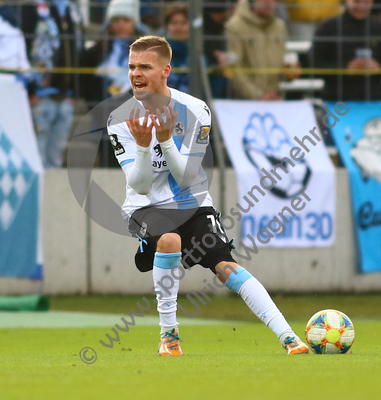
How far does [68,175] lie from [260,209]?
8.83 feet

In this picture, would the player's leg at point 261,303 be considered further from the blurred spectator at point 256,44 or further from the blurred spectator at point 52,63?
the blurred spectator at point 256,44

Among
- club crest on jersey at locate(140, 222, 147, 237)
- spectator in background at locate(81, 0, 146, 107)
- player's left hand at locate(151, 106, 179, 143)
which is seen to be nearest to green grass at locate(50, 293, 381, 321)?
spectator in background at locate(81, 0, 146, 107)

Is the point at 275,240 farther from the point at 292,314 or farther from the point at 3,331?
the point at 3,331

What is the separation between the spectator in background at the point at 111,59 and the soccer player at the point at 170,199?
5.74m

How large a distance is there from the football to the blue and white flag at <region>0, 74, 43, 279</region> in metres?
6.28

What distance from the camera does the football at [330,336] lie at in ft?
16.2

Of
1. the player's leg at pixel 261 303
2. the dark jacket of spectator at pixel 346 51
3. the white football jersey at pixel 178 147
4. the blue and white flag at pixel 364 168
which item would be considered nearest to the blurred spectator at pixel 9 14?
the dark jacket of spectator at pixel 346 51

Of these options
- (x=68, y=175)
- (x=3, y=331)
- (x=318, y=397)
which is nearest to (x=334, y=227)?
(x=68, y=175)

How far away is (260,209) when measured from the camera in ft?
36.2

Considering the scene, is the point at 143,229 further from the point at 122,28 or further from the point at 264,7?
the point at 264,7

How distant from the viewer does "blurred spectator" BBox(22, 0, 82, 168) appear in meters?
10.7

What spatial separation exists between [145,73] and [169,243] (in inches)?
43.7

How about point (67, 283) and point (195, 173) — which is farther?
point (67, 283)

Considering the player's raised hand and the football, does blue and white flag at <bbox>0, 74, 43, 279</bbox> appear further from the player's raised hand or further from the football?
the football
